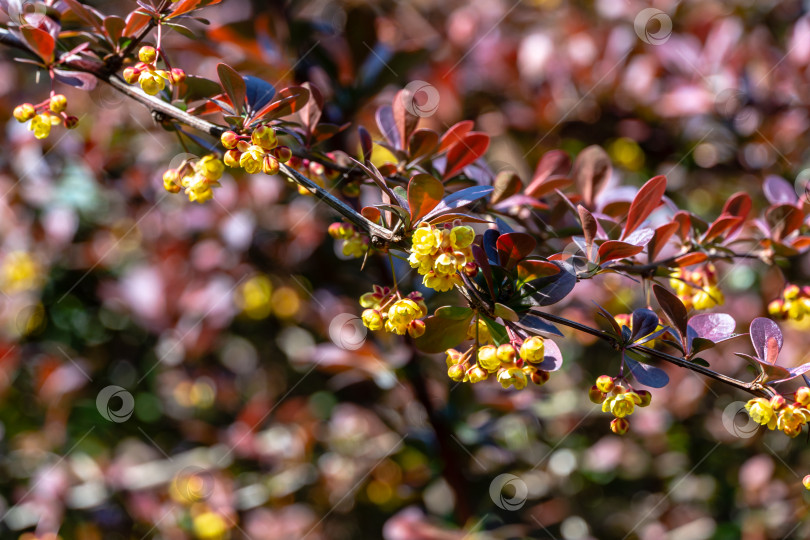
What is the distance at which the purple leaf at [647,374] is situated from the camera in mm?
804

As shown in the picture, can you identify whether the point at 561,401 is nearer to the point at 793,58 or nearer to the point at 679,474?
the point at 679,474

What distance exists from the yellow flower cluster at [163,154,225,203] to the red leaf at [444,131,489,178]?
0.36m

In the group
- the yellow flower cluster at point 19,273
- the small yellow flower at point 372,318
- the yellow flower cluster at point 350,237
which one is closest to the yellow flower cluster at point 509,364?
the small yellow flower at point 372,318

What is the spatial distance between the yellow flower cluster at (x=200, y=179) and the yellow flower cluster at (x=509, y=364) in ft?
1.38

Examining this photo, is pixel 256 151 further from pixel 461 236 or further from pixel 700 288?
pixel 700 288

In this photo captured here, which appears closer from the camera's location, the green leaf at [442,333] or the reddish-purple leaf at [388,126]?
the green leaf at [442,333]

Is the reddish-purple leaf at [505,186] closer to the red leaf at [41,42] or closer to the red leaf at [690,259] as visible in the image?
the red leaf at [690,259]

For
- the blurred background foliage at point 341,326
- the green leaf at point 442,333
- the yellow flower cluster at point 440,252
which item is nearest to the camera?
the yellow flower cluster at point 440,252

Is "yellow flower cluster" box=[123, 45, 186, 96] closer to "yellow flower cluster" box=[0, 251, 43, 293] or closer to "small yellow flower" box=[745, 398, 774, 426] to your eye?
"small yellow flower" box=[745, 398, 774, 426]

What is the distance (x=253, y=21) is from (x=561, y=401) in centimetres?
143

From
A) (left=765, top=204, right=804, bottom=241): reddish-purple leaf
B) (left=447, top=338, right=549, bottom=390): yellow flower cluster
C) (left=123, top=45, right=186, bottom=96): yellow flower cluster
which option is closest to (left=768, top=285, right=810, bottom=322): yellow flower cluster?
(left=765, top=204, right=804, bottom=241): reddish-purple leaf

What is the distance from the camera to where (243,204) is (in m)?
2.00

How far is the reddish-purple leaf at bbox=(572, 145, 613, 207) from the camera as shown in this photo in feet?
3.82

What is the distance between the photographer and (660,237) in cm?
94
